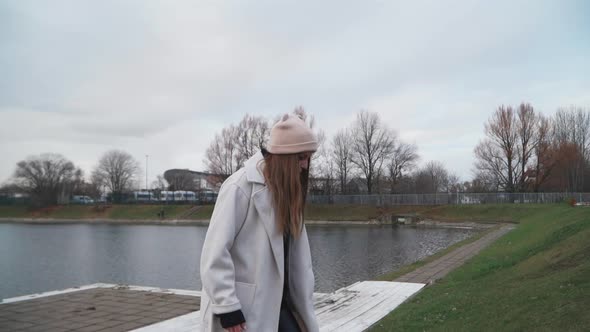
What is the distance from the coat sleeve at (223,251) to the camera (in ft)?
6.96

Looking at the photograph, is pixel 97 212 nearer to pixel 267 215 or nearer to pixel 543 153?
pixel 543 153

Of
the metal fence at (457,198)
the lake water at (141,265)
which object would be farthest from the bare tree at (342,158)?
the lake water at (141,265)

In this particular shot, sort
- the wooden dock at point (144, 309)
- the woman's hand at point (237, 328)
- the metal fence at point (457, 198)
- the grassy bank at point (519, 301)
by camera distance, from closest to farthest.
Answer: the woman's hand at point (237, 328) < the grassy bank at point (519, 301) < the wooden dock at point (144, 309) < the metal fence at point (457, 198)

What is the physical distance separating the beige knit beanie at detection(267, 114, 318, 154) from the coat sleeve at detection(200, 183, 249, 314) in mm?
325

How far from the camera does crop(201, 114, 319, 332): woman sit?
2168mm

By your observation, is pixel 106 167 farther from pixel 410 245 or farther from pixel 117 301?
pixel 117 301

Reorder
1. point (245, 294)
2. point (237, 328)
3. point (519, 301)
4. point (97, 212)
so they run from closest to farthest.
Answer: point (237, 328)
point (245, 294)
point (519, 301)
point (97, 212)

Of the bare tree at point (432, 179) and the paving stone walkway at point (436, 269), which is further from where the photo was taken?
the bare tree at point (432, 179)

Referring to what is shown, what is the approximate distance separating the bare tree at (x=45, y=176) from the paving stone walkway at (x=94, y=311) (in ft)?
256

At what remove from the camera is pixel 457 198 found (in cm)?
5059

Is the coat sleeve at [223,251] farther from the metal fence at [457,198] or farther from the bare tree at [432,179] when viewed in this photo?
the bare tree at [432,179]

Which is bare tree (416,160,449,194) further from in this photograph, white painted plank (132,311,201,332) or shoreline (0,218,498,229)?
white painted plank (132,311,201,332)

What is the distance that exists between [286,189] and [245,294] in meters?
0.57

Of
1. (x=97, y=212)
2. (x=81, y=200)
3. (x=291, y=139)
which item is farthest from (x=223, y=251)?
(x=81, y=200)
